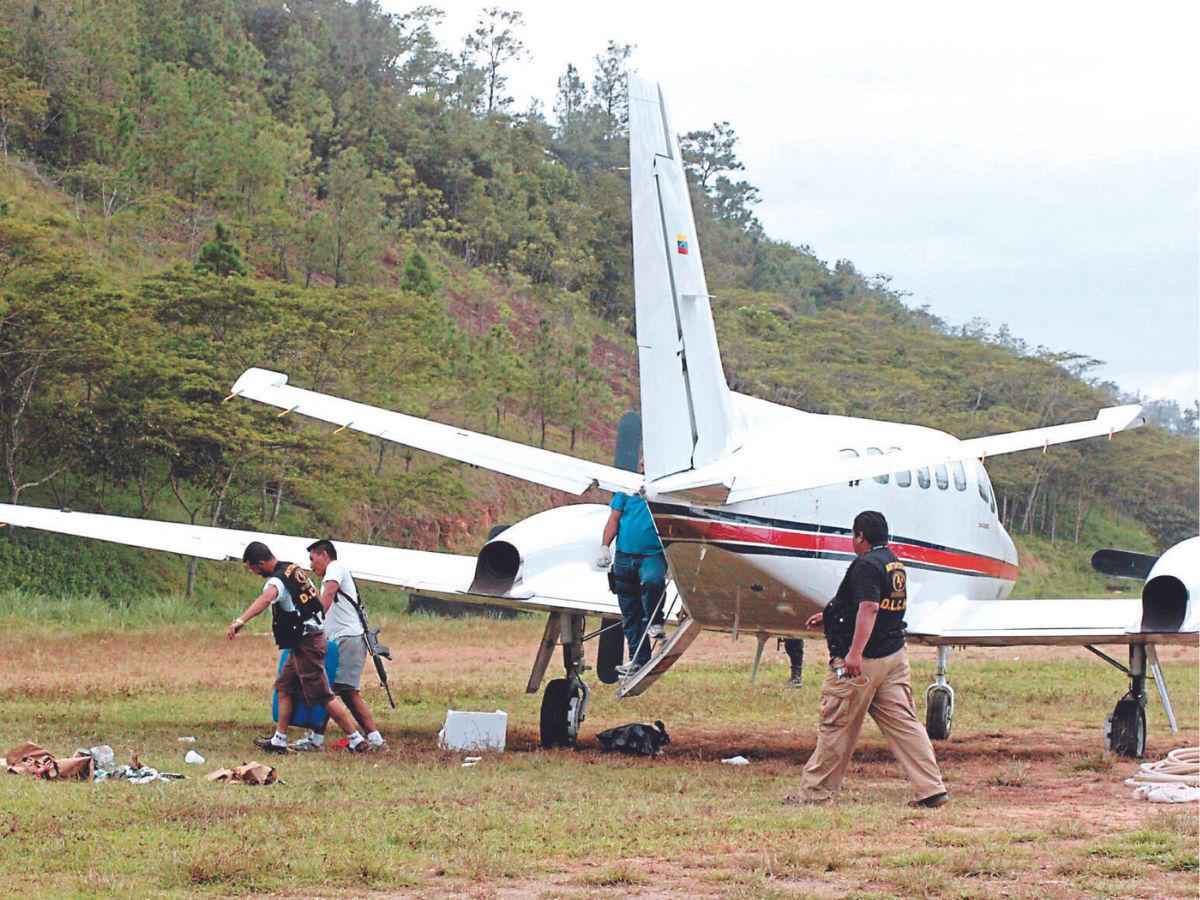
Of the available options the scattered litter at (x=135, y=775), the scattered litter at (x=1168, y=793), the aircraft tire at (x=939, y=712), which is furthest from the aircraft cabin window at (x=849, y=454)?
the scattered litter at (x=135, y=775)

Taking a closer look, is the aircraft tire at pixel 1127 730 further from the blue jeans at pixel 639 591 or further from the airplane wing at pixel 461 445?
the airplane wing at pixel 461 445

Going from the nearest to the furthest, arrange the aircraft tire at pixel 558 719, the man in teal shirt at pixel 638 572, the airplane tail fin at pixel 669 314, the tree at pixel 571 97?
the airplane tail fin at pixel 669 314
the man in teal shirt at pixel 638 572
the aircraft tire at pixel 558 719
the tree at pixel 571 97

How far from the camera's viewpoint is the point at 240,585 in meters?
33.8

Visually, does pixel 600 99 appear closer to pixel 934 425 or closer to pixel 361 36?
pixel 361 36

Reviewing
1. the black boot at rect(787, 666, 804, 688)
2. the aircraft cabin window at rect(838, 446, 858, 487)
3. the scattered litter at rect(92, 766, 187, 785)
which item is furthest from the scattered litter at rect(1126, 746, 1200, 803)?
the black boot at rect(787, 666, 804, 688)

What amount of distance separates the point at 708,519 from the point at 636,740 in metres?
2.71

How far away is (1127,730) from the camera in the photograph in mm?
13766

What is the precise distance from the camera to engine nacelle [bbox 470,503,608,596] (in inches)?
551

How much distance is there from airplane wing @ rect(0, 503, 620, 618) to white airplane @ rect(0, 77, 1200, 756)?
0.02 m

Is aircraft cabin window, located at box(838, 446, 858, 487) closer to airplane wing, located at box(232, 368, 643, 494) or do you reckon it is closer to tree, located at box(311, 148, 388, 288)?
airplane wing, located at box(232, 368, 643, 494)

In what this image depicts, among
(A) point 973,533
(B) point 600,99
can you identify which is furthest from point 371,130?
(A) point 973,533

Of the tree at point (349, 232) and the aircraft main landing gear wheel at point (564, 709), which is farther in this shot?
the tree at point (349, 232)

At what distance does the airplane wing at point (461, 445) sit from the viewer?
1088 centimetres

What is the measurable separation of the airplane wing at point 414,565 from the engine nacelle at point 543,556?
12 mm
